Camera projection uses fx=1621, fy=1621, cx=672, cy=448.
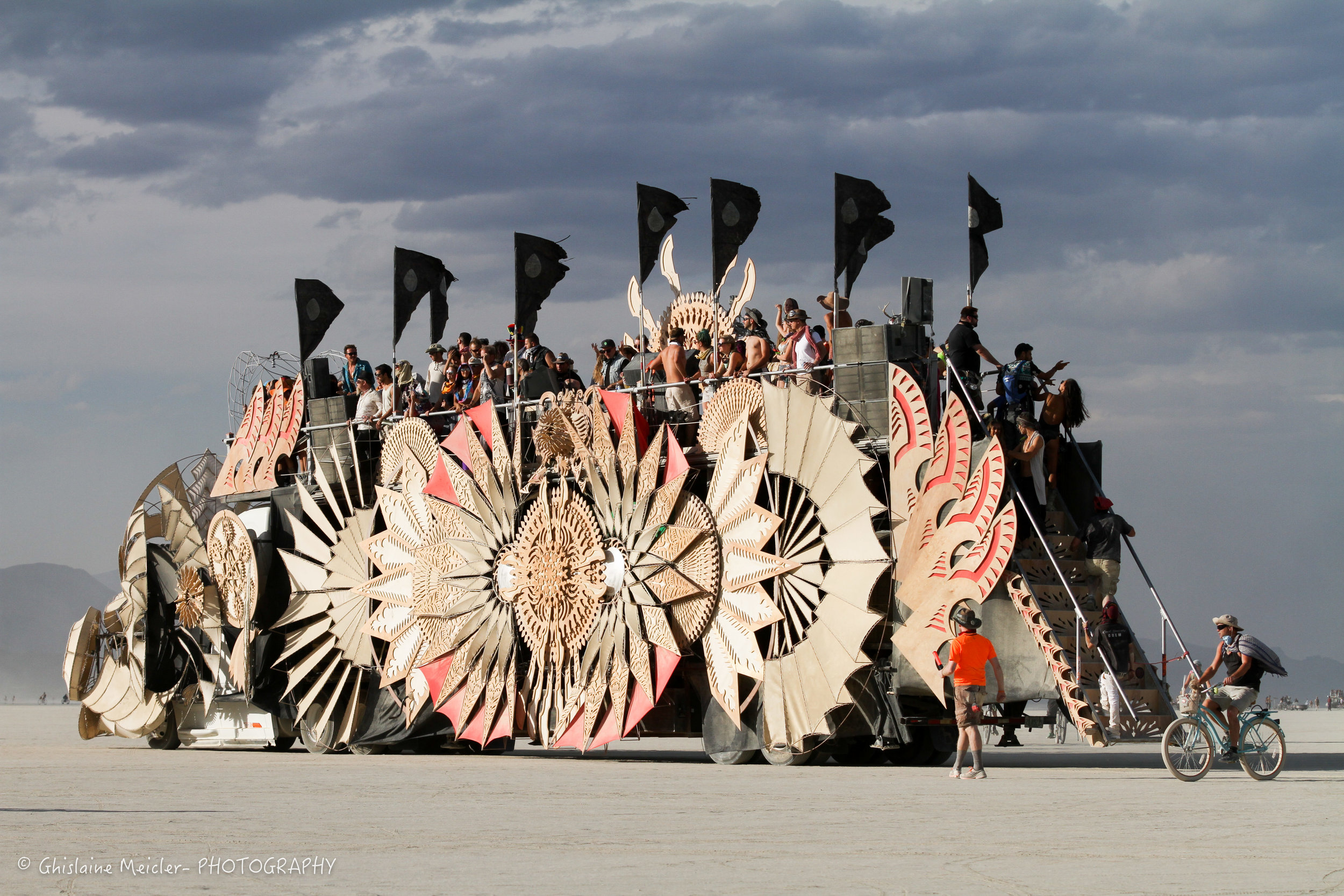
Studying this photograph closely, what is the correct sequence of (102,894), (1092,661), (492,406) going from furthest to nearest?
(492,406), (1092,661), (102,894)

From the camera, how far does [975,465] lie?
53.1 ft

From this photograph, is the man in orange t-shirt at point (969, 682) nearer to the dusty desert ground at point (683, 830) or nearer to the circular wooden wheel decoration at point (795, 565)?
the dusty desert ground at point (683, 830)

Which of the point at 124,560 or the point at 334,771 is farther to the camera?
the point at 124,560

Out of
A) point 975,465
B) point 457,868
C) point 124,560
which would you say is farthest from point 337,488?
point 457,868

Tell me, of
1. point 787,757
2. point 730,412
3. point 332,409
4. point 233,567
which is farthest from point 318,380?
point 787,757

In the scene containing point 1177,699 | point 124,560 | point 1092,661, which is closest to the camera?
point 1177,699

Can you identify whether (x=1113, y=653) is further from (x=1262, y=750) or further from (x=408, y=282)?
(x=408, y=282)

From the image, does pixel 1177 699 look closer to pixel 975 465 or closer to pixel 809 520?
pixel 975 465

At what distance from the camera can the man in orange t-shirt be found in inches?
565

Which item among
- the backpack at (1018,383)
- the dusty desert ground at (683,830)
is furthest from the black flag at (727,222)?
the dusty desert ground at (683,830)

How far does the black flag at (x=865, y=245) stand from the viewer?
18.4m

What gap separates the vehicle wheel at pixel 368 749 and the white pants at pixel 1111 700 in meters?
10.5

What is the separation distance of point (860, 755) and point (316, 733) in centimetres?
828

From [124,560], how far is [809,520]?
1348 cm
